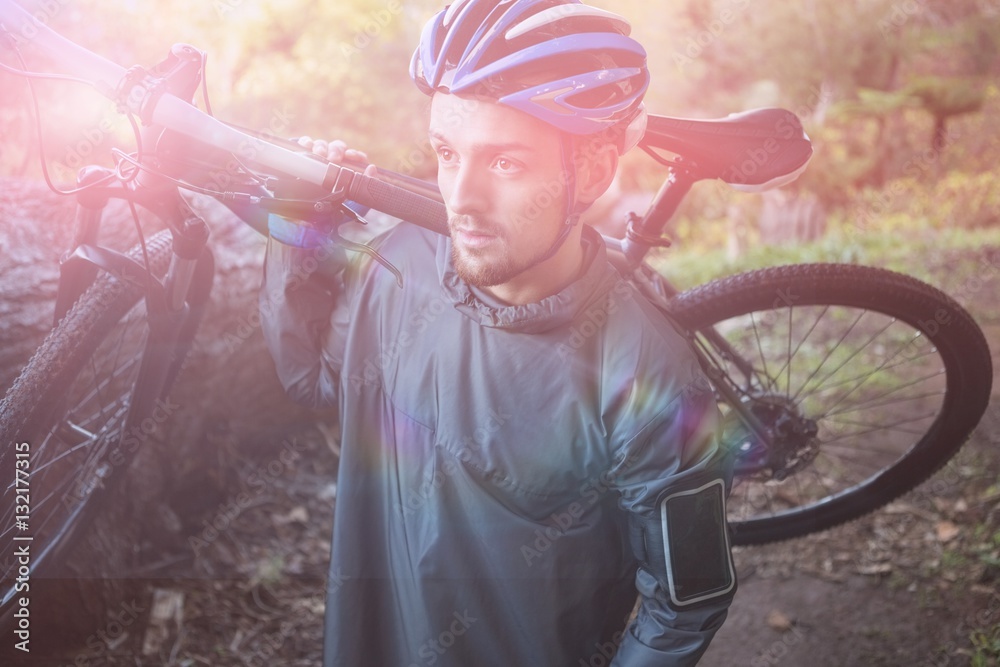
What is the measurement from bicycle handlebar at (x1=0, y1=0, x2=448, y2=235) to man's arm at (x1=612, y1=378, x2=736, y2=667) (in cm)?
84

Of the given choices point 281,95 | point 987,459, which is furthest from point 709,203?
point 987,459

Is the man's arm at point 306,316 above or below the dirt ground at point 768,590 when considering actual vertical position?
above

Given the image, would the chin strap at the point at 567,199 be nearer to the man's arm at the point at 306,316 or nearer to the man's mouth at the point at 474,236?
the man's mouth at the point at 474,236

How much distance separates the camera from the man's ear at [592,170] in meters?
1.65

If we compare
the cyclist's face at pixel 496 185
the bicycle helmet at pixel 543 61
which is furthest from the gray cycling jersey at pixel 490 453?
the bicycle helmet at pixel 543 61

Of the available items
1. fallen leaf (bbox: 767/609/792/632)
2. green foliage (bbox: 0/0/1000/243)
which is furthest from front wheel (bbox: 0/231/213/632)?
green foliage (bbox: 0/0/1000/243)

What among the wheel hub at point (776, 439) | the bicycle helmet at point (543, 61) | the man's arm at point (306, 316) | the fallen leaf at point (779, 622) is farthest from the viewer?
the fallen leaf at point (779, 622)

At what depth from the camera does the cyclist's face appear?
154 cm

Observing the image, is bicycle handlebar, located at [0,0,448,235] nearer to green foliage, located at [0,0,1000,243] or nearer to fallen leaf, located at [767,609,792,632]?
fallen leaf, located at [767,609,792,632]

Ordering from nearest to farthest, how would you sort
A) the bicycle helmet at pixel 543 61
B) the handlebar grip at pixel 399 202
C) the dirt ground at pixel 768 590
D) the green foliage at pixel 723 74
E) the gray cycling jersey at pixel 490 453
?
the bicycle helmet at pixel 543 61
the gray cycling jersey at pixel 490 453
the handlebar grip at pixel 399 202
the dirt ground at pixel 768 590
the green foliage at pixel 723 74

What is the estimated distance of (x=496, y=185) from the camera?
5.11ft

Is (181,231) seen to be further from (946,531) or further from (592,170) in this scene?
(946,531)

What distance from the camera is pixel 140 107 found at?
63.0 inches

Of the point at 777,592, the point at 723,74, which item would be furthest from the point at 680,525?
the point at 723,74
